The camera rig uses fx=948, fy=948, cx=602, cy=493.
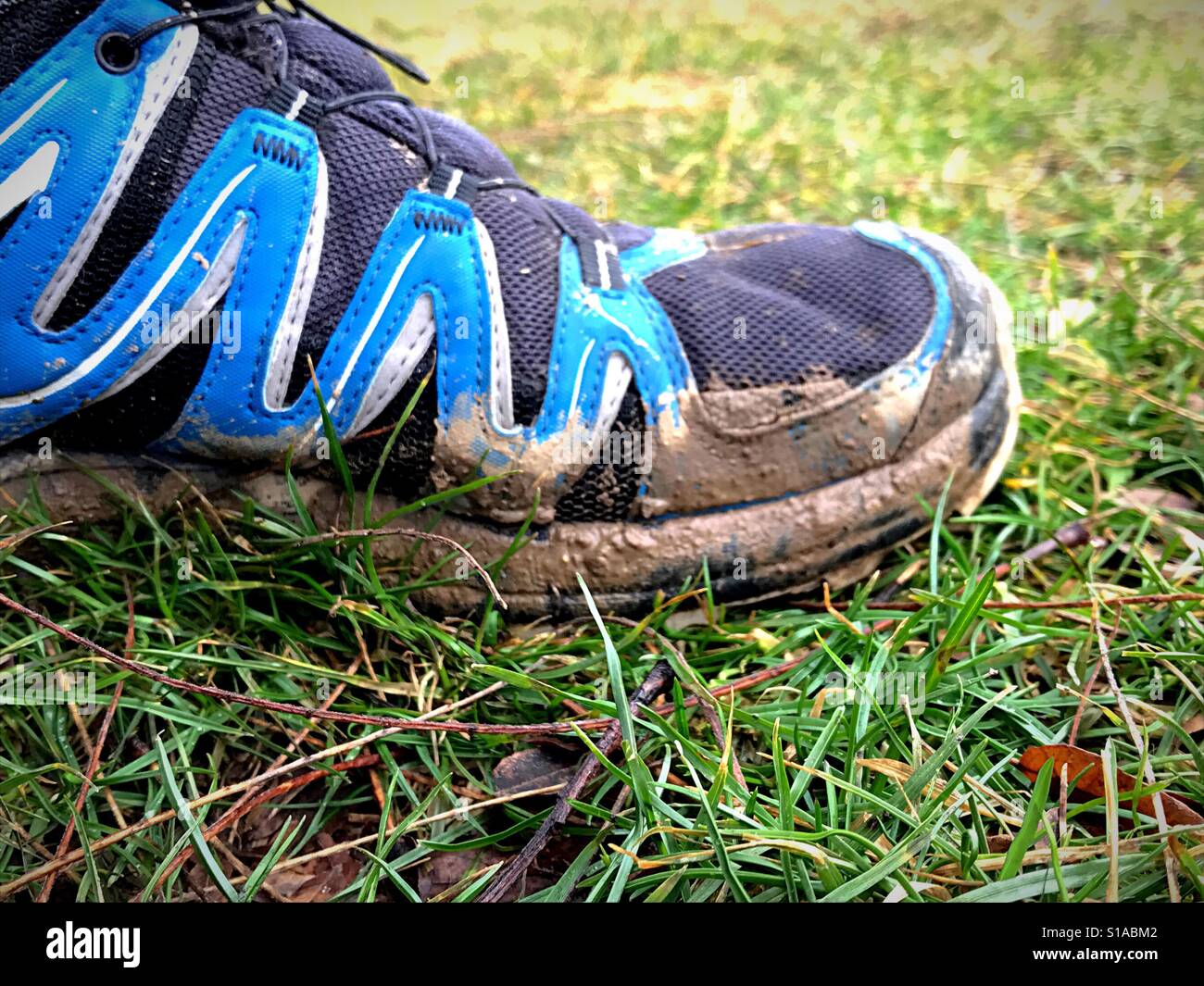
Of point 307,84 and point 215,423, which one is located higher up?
point 307,84

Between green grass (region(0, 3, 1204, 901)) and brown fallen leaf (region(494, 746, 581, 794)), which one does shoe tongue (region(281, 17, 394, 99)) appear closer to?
green grass (region(0, 3, 1204, 901))

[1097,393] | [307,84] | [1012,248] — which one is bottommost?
[1097,393]

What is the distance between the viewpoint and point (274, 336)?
1.00 meters

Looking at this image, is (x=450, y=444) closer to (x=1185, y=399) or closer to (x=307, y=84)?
(x=307, y=84)

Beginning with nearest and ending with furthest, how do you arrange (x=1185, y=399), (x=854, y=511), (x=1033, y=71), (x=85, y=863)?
(x=85, y=863) < (x=854, y=511) < (x=1185, y=399) < (x=1033, y=71)

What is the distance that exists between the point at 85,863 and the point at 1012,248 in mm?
2044

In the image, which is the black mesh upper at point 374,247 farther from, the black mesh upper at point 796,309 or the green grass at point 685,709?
the green grass at point 685,709

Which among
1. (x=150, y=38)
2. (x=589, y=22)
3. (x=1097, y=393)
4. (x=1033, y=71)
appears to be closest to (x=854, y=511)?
(x=1097, y=393)

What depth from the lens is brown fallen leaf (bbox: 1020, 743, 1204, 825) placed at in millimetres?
869
